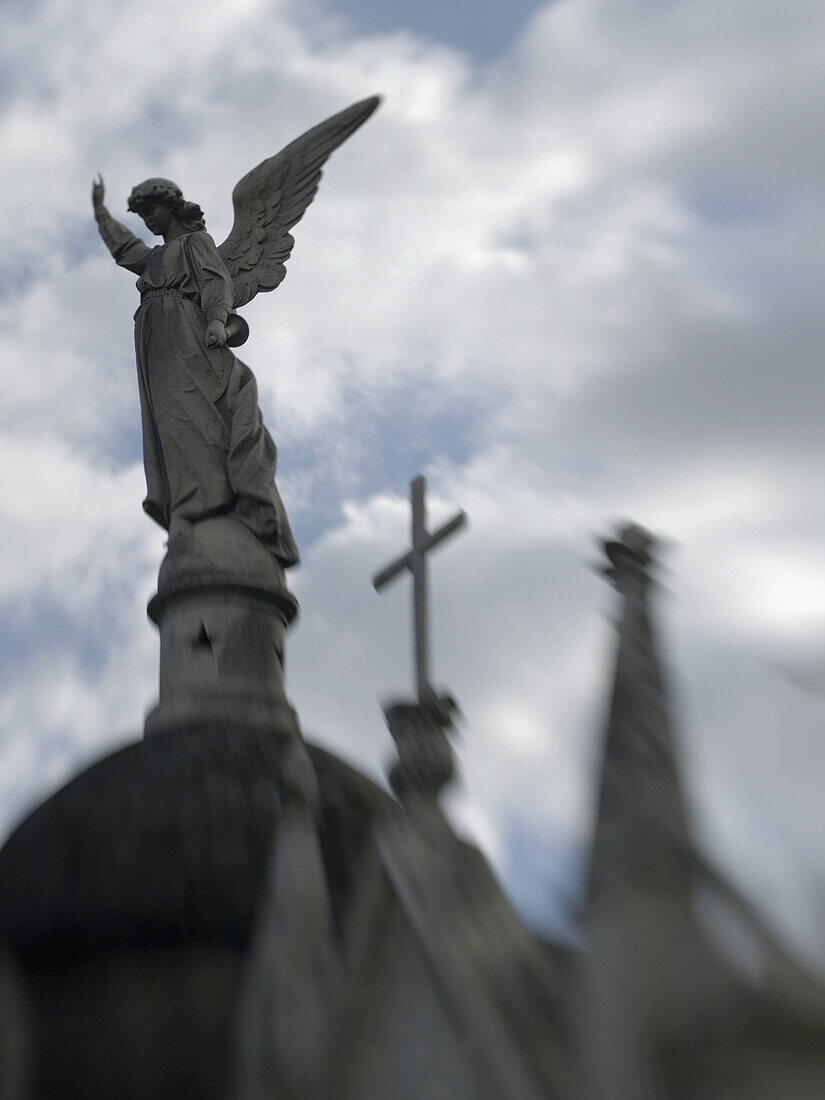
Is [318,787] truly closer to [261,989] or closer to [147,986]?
[147,986]

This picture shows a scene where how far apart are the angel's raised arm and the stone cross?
2422mm

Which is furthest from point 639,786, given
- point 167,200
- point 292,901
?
point 167,200

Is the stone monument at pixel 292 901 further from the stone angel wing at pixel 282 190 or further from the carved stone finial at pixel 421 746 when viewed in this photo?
the stone angel wing at pixel 282 190

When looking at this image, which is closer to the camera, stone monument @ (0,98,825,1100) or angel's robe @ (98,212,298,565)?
stone monument @ (0,98,825,1100)

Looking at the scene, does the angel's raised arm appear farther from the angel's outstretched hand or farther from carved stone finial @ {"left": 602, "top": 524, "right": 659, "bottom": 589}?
carved stone finial @ {"left": 602, "top": 524, "right": 659, "bottom": 589}

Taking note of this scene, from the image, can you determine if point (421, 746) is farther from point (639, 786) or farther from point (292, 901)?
point (639, 786)

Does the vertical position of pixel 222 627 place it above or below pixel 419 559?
below

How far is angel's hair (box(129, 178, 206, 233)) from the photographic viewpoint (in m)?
9.42

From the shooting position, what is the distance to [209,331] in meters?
9.00

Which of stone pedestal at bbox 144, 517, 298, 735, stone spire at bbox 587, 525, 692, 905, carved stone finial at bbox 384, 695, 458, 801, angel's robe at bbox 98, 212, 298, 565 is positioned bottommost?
stone spire at bbox 587, 525, 692, 905

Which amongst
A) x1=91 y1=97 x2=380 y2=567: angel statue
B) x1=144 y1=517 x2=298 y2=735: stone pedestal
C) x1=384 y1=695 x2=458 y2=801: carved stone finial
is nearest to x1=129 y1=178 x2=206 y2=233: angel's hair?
x1=91 y1=97 x2=380 y2=567: angel statue

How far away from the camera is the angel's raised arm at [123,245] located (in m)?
9.54

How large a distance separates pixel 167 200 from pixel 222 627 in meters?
3.15

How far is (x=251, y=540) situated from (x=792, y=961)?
5.25 metres
